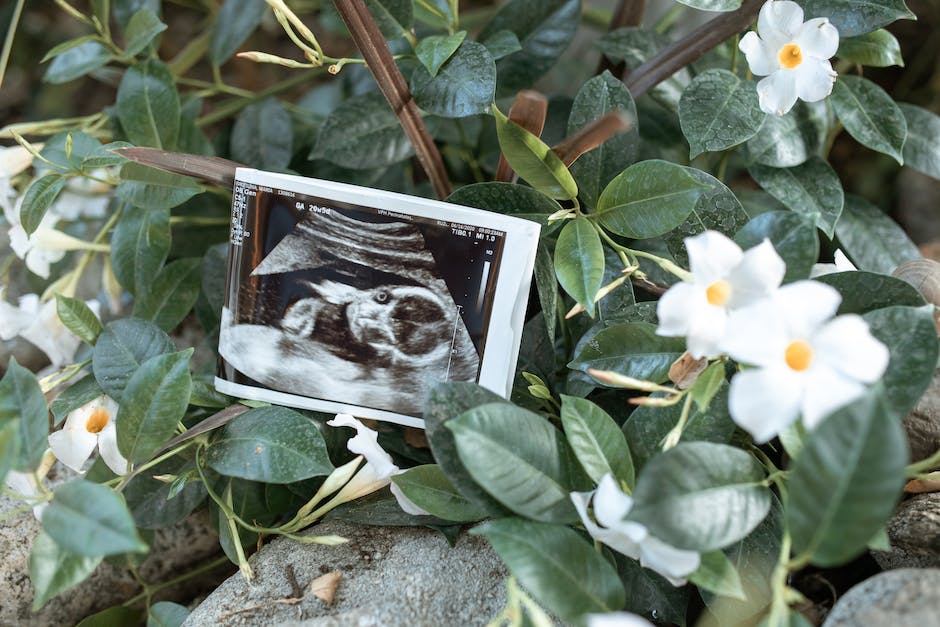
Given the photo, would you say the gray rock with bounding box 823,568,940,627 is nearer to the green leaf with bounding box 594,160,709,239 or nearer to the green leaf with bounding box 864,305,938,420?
the green leaf with bounding box 864,305,938,420

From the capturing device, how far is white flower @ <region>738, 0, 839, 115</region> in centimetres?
74

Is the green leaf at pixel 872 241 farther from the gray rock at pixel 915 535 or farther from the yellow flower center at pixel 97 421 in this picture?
the yellow flower center at pixel 97 421

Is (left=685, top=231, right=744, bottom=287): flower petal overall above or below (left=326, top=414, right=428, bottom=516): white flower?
above

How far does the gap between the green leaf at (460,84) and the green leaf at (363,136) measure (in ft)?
0.46

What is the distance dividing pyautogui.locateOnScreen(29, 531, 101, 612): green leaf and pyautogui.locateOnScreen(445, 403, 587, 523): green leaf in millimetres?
315

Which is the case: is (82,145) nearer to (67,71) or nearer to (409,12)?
(67,71)

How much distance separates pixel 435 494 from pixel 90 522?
298 millimetres

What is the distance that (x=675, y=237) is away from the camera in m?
0.78

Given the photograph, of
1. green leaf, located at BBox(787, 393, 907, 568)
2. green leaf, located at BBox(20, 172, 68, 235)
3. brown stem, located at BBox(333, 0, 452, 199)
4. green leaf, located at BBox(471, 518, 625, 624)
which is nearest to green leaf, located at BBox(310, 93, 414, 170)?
brown stem, located at BBox(333, 0, 452, 199)

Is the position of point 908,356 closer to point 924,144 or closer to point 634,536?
point 634,536

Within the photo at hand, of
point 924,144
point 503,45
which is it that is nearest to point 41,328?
point 503,45

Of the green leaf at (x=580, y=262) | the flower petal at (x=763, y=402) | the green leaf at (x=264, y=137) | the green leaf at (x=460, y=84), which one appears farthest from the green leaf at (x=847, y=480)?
the green leaf at (x=264, y=137)

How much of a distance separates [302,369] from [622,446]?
0.34m

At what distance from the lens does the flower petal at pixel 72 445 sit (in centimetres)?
74
